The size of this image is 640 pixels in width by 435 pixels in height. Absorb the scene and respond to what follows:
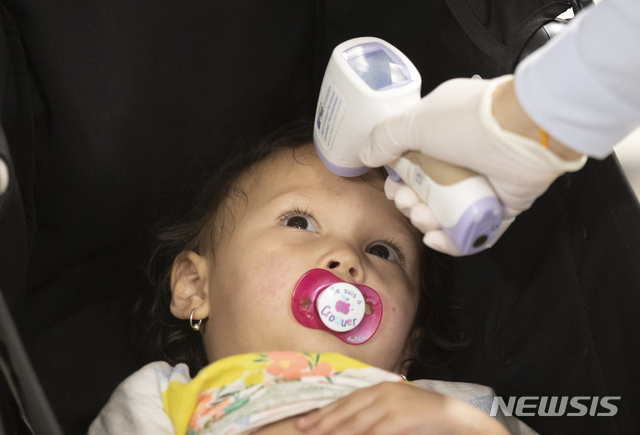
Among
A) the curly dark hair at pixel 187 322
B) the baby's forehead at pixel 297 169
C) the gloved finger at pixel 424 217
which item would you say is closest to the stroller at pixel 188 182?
the curly dark hair at pixel 187 322

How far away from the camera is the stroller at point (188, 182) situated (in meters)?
0.88

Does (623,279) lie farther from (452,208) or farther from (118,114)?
(118,114)

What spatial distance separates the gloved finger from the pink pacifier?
0.59 feet

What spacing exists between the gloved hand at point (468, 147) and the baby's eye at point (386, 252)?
25 cm

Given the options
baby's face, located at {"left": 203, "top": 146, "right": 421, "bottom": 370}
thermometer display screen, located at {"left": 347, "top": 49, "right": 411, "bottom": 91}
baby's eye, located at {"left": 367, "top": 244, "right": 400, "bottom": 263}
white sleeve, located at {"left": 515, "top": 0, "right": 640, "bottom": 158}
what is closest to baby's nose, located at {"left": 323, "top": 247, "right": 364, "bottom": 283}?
baby's face, located at {"left": 203, "top": 146, "right": 421, "bottom": 370}

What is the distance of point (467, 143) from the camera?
0.73m

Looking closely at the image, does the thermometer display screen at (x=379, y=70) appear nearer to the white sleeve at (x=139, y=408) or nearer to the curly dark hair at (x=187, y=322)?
the curly dark hair at (x=187, y=322)

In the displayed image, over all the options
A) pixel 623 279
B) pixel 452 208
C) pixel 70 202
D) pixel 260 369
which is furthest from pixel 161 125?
pixel 623 279

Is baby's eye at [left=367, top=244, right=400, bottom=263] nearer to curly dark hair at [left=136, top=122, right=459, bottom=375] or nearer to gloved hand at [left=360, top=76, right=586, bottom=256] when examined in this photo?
curly dark hair at [left=136, top=122, right=459, bottom=375]

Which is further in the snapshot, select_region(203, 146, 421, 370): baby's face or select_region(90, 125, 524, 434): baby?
select_region(203, 146, 421, 370): baby's face

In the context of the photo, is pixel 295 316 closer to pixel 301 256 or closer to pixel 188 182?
pixel 301 256

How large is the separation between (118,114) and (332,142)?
371mm

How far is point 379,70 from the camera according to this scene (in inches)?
34.2

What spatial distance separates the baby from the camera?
843mm
